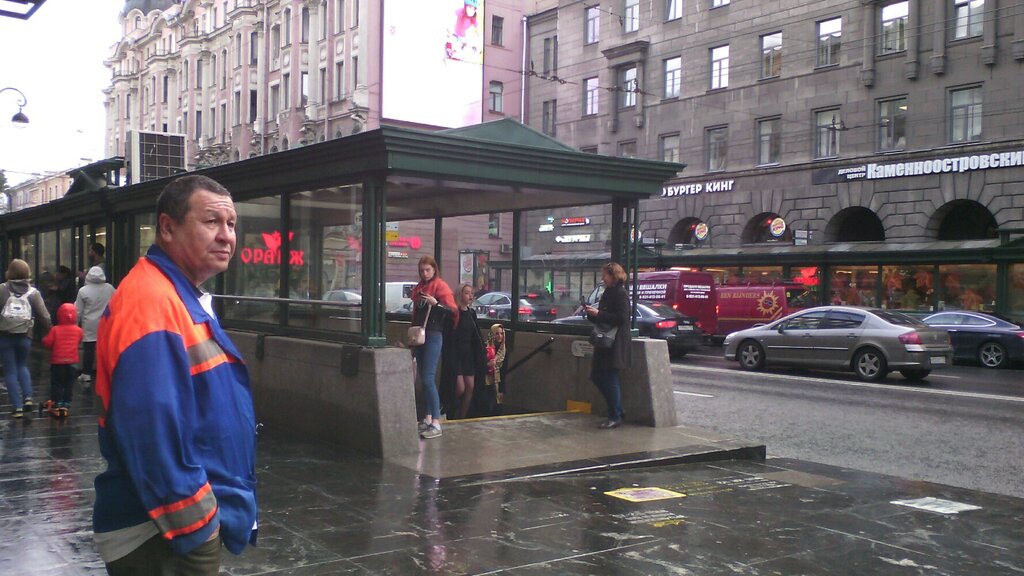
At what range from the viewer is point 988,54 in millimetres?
30578

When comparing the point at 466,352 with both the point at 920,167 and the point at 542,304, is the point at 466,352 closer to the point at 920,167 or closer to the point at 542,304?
the point at 542,304

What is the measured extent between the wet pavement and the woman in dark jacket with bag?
20.7 inches

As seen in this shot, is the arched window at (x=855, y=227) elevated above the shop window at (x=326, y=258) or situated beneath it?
elevated above

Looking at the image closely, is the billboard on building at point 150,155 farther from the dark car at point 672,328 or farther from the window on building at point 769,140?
the window on building at point 769,140

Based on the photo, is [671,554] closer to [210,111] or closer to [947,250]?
[947,250]

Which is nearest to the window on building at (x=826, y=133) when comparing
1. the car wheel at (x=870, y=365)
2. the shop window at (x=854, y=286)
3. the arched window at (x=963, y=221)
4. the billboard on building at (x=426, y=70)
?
the arched window at (x=963, y=221)

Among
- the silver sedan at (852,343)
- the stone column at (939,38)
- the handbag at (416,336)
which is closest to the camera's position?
the handbag at (416,336)

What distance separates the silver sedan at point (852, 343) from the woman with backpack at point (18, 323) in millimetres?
14649

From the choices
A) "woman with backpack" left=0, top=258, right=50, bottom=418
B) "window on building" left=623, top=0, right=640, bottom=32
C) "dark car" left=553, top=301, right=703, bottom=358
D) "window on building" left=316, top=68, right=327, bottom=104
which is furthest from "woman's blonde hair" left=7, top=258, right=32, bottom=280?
"window on building" left=316, top=68, right=327, bottom=104

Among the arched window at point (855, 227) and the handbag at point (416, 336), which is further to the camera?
the arched window at point (855, 227)

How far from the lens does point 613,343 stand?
9391 millimetres

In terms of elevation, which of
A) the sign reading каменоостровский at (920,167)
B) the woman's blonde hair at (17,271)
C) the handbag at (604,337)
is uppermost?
the sign reading каменоостровский at (920,167)

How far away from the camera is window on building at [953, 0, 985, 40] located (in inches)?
1227

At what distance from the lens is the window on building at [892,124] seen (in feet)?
109
